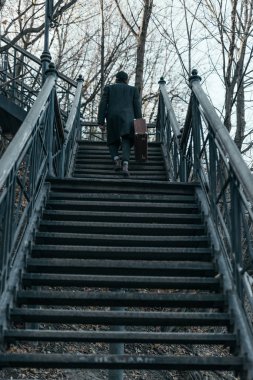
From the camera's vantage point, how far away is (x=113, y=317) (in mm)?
3512

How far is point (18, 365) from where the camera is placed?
316cm

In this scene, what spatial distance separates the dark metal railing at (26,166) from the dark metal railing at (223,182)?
141 cm

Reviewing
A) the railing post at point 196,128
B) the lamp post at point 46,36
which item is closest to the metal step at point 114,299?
the railing post at point 196,128

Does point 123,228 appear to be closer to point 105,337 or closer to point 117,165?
point 105,337

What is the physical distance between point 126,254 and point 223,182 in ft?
3.04

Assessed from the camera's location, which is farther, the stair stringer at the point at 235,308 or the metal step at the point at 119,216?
the metal step at the point at 119,216

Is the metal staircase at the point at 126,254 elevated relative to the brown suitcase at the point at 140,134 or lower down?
lower down

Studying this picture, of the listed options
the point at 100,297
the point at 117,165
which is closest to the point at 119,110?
the point at 117,165

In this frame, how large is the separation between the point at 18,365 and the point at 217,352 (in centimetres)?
977

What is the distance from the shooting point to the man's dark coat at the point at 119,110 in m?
7.60

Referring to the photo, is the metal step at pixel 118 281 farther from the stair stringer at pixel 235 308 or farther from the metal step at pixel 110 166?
the metal step at pixel 110 166

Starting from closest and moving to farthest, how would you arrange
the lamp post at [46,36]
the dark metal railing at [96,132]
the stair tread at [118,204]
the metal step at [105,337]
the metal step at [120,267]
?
the metal step at [105,337] < the metal step at [120,267] < the stair tread at [118,204] < the lamp post at [46,36] < the dark metal railing at [96,132]

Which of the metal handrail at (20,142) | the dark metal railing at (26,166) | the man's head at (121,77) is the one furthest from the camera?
the man's head at (121,77)

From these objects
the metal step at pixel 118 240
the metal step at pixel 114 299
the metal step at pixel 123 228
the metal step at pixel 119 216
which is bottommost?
the metal step at pixel 114 299
